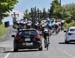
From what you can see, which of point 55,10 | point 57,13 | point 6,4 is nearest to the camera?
point 6,4

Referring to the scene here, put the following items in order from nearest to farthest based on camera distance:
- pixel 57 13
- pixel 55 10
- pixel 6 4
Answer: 1. pixel 6 4
2. pixel 57 13
3. pixel 55 10

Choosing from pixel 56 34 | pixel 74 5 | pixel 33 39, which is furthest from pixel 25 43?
pixel 74 5

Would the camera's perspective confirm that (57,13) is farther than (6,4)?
Yes

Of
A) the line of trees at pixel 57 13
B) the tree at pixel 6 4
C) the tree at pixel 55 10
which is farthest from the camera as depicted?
the tree at pixel 55 10

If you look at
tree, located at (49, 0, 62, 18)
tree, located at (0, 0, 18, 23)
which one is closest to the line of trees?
tree, located at (49, 0, 62, 18)

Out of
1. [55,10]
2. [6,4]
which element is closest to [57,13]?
[55,10]

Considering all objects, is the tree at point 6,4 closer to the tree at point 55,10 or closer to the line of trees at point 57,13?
the line of trees at point 57,13

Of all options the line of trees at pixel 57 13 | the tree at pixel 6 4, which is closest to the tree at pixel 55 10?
the line of trees at pixel 57 13

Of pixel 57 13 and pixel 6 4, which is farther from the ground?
pixel 6 4

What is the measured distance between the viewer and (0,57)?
25219mm

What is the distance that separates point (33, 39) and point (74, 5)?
280 ft

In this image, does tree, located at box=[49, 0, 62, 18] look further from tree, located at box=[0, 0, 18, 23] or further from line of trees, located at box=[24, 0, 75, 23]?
tree, located at box=[0, 0, 18, 23]

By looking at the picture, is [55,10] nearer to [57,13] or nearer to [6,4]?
[57,13]

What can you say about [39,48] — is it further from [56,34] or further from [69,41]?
[56,34]
